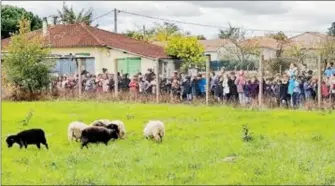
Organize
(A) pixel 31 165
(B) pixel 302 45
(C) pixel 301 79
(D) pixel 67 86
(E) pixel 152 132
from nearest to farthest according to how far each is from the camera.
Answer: (A) pixel 31 165 < (E) pixel 152 132 < (C) pixel 301 79 < (D) pixel 67 86 < (B) pixel 302 45

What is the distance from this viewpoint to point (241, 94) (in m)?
25.7

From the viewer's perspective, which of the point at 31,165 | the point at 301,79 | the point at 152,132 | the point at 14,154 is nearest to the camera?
the point at 31,165

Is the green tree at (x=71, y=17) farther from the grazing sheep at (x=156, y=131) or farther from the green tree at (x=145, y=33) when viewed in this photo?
the grazing sheep at (x=156, y=131)

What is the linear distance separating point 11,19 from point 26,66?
26684 mm

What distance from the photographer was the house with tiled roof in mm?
40906

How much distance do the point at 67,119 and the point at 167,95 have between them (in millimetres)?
7888

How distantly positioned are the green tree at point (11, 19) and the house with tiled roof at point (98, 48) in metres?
7.49

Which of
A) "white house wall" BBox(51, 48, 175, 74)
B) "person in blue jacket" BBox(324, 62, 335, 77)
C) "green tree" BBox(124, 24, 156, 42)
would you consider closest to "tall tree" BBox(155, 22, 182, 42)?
"green tree" BBox(124, 24, 156, 42)

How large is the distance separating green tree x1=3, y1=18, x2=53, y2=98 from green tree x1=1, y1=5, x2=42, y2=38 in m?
23.5

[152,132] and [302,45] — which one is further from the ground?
[302,45]

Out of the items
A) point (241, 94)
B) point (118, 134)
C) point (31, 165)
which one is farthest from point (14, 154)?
point (241, 94)

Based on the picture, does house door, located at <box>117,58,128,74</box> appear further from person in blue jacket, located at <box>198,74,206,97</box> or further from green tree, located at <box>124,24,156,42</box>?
green tree, located at <box>124,24,156,42</box>

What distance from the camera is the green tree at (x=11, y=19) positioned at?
56219 millimetres

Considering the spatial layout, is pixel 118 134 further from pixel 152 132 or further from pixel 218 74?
pixel 218 74
